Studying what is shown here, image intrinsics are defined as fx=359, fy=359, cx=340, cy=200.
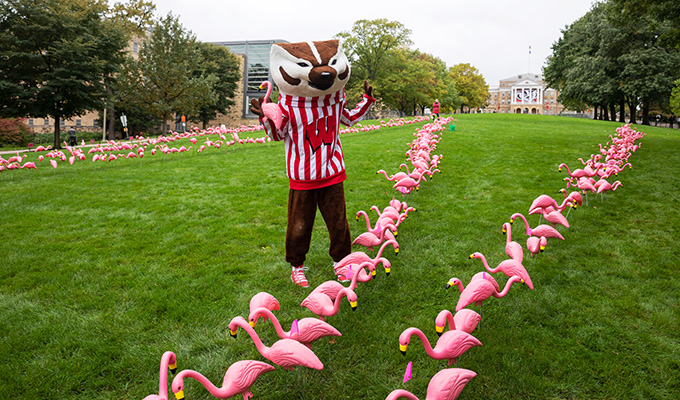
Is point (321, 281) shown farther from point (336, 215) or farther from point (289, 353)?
point (289, 353)

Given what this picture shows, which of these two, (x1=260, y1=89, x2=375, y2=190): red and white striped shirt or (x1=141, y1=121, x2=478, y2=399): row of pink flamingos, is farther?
(x1=260, y1=89, x2=375, y2=190): red and white striped shirt

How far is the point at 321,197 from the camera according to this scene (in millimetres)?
4070

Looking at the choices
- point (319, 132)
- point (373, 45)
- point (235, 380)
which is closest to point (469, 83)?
point (373, 45)

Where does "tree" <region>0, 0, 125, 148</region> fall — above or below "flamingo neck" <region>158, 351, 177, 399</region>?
above

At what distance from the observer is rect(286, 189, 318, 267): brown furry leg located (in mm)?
3979

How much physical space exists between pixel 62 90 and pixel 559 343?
25767 mm

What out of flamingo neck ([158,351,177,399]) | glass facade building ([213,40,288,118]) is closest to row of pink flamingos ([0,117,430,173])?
flamingo neck ([158,351,177,399])

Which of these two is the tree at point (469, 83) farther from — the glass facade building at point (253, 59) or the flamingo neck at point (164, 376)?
the flamingo neck at point (164, 376)

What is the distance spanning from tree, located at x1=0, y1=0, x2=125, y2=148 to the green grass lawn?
15575mm

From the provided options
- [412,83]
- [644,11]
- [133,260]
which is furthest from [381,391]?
[412,83]

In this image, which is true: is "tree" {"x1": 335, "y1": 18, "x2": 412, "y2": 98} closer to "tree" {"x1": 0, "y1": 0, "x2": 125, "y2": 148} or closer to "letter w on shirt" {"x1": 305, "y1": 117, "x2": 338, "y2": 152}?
"tree" {"x1": 0, "y1": 0, "x2": 125, "y2": 148}

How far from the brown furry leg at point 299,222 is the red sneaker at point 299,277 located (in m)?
0.06

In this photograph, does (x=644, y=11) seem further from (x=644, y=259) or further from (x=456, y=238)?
(x=456, y=238)

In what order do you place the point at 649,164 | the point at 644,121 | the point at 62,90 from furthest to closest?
the point at 644,121 → the point at 62,90 → the point at 649,164
